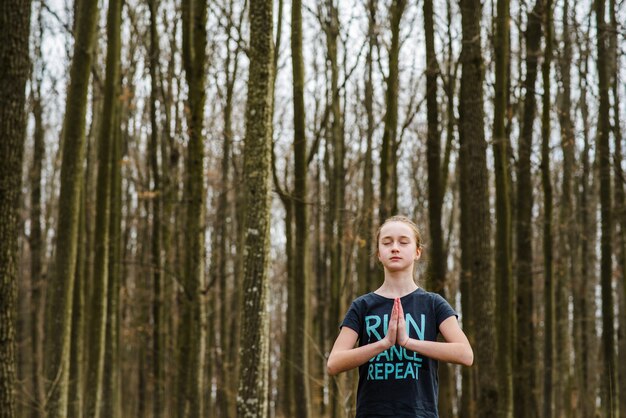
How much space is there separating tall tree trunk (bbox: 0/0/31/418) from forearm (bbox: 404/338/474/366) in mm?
4315

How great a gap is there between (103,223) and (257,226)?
4346mm

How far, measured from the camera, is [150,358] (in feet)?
96.4

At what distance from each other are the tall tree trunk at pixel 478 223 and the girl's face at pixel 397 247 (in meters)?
7.59

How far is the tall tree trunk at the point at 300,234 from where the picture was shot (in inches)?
524

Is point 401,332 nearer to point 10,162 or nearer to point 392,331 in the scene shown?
point 392,331

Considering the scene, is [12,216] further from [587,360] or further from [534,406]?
[587,360]

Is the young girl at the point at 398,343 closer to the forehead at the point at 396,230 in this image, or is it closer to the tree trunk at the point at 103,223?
the forehead at the point at 396,230

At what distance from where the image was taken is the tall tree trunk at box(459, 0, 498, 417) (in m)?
10.8

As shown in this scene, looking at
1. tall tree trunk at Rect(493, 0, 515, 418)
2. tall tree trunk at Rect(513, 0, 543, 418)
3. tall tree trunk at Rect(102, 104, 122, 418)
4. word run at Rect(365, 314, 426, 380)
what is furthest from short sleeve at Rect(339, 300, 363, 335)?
tall tree trunk at Rect(513, 0, 543, 418)

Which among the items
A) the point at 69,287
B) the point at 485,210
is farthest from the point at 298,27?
the point at 69,287

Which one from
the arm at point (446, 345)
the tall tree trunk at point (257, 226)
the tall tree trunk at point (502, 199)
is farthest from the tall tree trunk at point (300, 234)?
the arm at point (446, 345)

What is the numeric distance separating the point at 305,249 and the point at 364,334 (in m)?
9.73

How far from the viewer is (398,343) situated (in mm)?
3162

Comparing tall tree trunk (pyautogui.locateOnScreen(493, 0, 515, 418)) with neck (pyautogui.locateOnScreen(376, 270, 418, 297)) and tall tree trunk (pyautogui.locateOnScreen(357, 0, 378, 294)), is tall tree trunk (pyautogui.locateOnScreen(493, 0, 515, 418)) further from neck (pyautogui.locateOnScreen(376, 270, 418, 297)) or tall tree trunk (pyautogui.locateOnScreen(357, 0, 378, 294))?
neck (pyautogui.locateOnScreen(376, 270, 418, 297))
